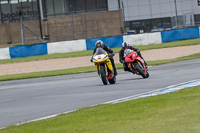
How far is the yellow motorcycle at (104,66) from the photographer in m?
14.6

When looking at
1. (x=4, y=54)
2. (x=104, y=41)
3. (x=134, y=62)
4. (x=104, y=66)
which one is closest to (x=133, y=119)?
(x=104, y=66)

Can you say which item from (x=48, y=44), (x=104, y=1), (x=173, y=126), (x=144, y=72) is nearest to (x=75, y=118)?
(x=173, y=126)

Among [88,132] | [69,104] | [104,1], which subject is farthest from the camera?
[104,1]

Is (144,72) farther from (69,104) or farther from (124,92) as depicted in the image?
(69,104)

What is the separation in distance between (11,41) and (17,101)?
130 ft

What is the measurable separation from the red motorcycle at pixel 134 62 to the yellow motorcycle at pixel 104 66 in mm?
855

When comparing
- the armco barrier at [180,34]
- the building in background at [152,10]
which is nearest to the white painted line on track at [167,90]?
the armco barrier at [180,34]

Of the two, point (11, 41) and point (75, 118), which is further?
point (11, 41)

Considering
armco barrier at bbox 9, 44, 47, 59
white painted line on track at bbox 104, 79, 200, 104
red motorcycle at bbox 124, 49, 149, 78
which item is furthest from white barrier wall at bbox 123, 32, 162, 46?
white painted line on track at bbox 104, 79, 200, 104

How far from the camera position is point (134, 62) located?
1567 cm

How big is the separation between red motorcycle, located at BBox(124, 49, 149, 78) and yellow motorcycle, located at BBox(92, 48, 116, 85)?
0.85m

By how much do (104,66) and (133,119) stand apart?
24.2 feet

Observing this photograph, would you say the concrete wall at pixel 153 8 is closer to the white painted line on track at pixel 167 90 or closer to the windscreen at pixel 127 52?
the windscreen at pixel 127 52

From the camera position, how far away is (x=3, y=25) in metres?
52.8
